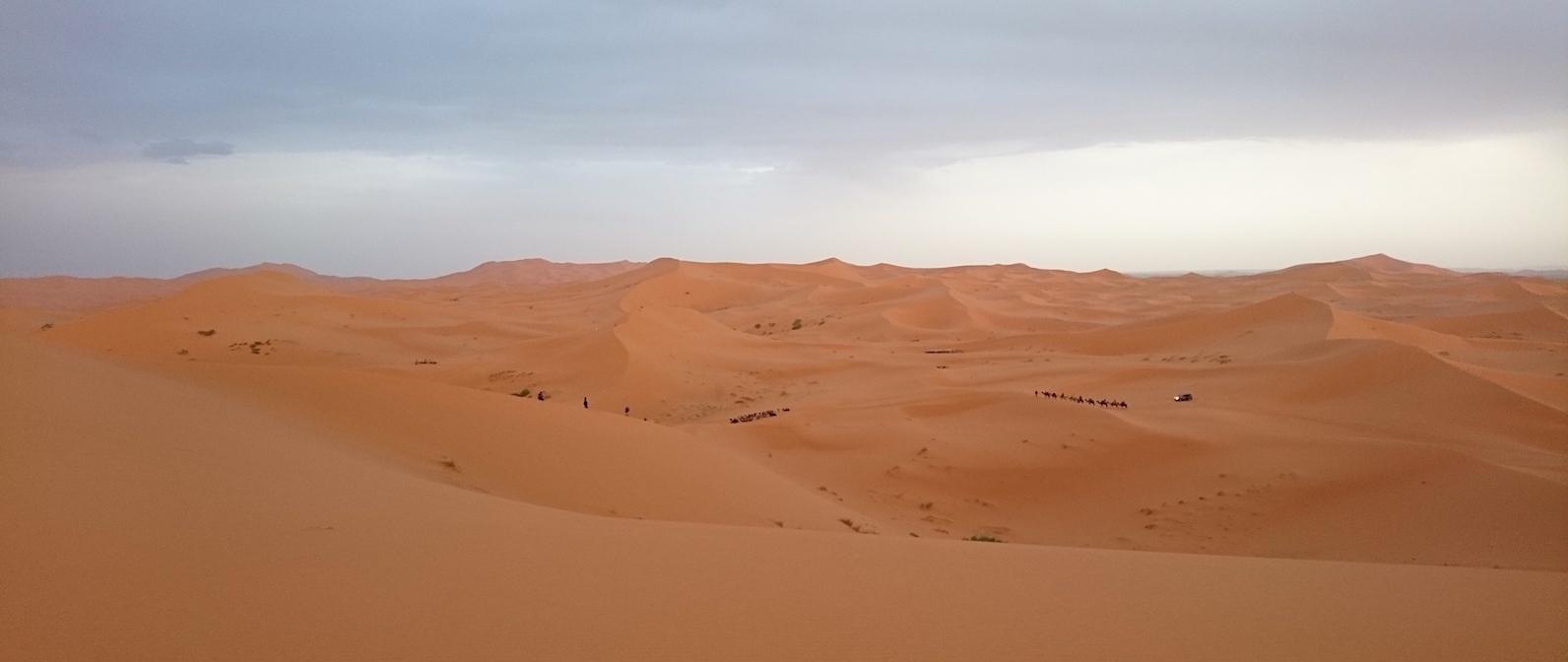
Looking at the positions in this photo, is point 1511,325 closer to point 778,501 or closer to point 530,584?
point 778,501

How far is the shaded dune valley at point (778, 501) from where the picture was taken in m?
2.99

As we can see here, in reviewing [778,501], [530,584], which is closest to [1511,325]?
[778,501]

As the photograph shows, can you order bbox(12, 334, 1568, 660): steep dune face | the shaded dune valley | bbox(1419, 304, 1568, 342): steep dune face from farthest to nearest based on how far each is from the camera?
1. bbox(1419, 304, 1568, 342): steep dune face
2. the shaded dune valley
3. bbox(12, 334, 1568, 660): steep dune face

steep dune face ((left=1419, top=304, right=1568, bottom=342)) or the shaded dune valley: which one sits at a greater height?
steep dune face ((left=1419, top=304, right=1568, bottom=342))

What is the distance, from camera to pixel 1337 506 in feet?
27.4

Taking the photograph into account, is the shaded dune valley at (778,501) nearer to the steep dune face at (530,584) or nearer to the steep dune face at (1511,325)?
the steep dune face at (530,584)

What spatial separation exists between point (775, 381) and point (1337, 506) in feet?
36.1

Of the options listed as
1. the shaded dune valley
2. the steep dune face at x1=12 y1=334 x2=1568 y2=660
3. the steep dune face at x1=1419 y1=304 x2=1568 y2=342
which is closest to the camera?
the steep dune face at x1=12 y1=334 x2=1568 y2=660

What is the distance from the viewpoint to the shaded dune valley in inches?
118

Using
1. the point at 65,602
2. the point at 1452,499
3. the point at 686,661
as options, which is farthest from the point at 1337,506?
the point at 65,602

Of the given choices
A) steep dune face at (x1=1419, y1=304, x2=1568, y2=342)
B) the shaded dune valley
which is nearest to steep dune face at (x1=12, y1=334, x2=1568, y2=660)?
the shaded dune valley

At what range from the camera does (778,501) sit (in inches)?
291

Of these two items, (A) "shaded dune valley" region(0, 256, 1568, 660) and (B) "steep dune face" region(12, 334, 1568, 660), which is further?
(A) "shaded dune valley" region(0, 256, 1568, 660)

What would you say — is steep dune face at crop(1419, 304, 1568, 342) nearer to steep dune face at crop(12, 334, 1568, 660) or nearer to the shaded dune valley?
the shaded dune valley
